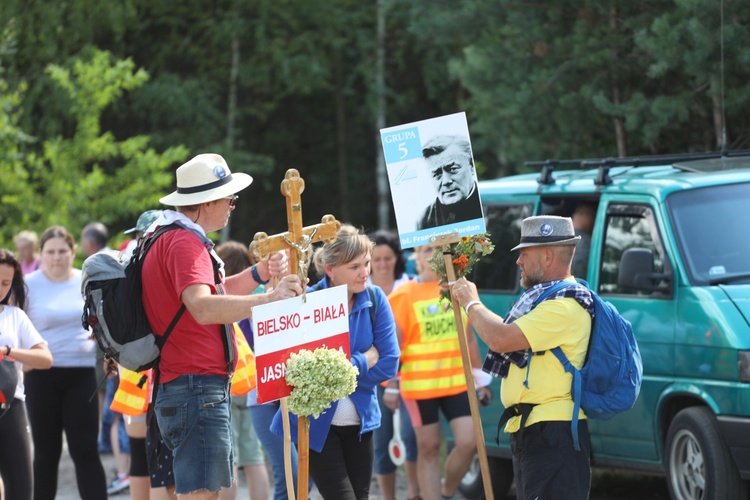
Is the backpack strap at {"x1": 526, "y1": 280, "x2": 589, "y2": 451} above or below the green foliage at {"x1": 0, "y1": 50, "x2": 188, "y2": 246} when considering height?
below

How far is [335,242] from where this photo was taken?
6.46 m

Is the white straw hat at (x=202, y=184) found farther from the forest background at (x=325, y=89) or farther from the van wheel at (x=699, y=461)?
the forest background at (x=325, y=89)

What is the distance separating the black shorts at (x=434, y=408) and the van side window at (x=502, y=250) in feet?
3.70

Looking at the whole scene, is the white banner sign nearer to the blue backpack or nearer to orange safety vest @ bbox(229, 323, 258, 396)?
the blue backpack

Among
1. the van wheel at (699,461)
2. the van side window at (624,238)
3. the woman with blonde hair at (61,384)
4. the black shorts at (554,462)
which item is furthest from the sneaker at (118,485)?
the black shorts at (554,462)

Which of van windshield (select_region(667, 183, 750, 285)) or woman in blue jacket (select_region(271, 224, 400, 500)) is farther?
van windshield (select_region(667, 183, 750, 285))

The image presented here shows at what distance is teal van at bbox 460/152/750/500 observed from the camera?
23.6 ft

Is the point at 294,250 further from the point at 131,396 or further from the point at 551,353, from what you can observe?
the point at 131,396

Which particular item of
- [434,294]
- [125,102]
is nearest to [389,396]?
[434,294]

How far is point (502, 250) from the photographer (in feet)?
30.4

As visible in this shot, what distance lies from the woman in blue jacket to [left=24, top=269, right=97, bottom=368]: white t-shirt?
240cm

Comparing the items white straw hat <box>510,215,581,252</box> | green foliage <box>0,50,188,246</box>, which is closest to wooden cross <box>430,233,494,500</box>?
white straw hat <box>510,215,581,252</box>

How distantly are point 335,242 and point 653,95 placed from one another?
22.4 ft

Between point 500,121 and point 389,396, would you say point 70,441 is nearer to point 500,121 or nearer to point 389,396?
point 389,396
